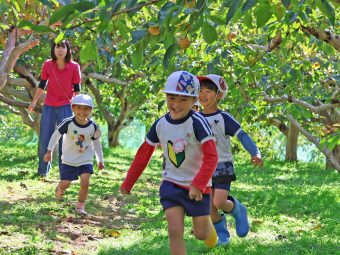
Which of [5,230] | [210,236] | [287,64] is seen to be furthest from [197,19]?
[287,64]

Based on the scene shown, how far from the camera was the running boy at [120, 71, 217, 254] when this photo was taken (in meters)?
4.55

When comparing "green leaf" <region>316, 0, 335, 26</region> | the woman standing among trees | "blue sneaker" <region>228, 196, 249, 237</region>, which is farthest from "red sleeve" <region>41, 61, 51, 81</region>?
"green leaf" <region>316, 0, 335, 26</region>

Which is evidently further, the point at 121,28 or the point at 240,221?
the point at 240,221

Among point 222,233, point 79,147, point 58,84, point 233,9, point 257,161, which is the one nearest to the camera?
point 233,9

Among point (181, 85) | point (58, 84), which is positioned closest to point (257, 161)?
point (181, 85)

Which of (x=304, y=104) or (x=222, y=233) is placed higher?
(x=304, y=104)

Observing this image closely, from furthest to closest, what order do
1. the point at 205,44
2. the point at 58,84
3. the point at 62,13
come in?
the point at 58,84, the point at 205,44, the point at 62,13

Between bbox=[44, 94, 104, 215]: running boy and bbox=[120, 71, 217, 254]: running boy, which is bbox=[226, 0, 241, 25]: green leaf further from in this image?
bbox=[44, 94, 104, 215]: running boy

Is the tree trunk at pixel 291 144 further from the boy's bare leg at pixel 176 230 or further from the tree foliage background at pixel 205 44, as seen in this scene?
the boy's bare leg at pixel 176 230

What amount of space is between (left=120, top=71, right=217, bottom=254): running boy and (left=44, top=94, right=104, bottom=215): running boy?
2724mm

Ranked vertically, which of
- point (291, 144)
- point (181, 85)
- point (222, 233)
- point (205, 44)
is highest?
point (205, 44)

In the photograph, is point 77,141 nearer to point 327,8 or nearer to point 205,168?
point 205,168

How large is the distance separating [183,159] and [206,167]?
22cm

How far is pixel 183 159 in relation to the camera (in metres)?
4.71
